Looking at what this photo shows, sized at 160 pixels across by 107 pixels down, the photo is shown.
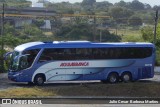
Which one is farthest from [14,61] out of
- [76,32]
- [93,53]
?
[76,32]

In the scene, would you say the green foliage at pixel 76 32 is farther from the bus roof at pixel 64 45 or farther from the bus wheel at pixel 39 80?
the bus wheel at pixel 39 80

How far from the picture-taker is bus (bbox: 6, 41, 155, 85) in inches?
1000

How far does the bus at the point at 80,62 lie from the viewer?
2539 cm

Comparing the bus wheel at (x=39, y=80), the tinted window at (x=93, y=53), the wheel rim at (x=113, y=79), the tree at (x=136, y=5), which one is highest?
the tree at (x=136, y=5)

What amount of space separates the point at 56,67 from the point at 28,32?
99.8ft

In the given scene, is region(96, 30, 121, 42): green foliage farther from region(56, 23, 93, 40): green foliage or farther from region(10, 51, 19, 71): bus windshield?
region(10, 51, 19, 71): bus windshield

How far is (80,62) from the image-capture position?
2628 centimetres

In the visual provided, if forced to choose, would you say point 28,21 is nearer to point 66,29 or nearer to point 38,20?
point 38,20

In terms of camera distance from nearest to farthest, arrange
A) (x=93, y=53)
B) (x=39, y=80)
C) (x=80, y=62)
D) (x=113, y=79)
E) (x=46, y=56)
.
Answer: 1. (x=46, y=56)
2. (x=39, y=80)
3. (x=80, y=62)
4. (x=93, y=53)
5. (x=113, y=79)

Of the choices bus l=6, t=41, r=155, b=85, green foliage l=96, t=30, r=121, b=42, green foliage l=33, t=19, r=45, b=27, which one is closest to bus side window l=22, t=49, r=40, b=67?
bus l=6, t=41, r=155, b=85

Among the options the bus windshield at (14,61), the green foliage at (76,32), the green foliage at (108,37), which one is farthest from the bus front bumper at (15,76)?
the green foliage at (108,37)

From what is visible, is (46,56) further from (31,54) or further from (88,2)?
(88,2)

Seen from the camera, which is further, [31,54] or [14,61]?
[14,61]

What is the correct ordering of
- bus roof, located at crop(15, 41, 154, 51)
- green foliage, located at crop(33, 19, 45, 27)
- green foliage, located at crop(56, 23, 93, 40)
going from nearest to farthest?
bus roof, located at crop(15, 41, 154, 51) → green foliage, located at crop(56, 23, 93, 40) → green foliage, located at crop(33, 19, 45, 27)
